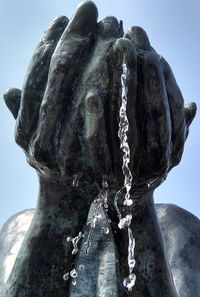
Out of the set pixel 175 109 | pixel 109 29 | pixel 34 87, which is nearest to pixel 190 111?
pixel 175 109

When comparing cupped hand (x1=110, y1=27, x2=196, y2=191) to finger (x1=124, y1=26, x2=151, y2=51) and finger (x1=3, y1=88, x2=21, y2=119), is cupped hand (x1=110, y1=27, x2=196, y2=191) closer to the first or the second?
finger (x1=124, y1=26, x2=151, y2=51)

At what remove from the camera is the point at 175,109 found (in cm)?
271

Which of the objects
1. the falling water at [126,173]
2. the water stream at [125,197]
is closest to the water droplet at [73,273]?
the water stream at [125,197]

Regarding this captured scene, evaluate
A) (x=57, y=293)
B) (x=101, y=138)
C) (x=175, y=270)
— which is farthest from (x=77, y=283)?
(x=101, y=138)

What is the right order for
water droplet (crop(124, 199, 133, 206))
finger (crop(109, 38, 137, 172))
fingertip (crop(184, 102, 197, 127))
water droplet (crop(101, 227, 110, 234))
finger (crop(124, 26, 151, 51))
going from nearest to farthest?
1. finger (crop(109, 38, 137, 172))
2. finger (crop(124, 26, 151, 51))
3. water droplet (crop(124, 199, 133, 206))
4. fingertip (crop(184, 102, 197, 127))
5. water droplet (crop(101, 227, 110, 234))

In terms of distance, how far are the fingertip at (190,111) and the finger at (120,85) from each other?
392 millimetres

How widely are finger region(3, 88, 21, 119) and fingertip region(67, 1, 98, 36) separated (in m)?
0.35

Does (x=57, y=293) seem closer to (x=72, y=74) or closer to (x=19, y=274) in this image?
(x=19, y=274)

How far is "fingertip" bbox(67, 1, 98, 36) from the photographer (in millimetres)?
2669

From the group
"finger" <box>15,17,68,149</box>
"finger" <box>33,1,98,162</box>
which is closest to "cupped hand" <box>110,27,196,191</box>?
"finger" <box>33,1,98,162</box>

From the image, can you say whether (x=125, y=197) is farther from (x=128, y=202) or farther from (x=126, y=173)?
(x=126, y=173)

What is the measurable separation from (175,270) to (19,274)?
99 centimetres

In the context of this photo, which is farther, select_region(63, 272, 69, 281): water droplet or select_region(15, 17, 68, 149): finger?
select_region(63, 272, 69, 281): water droplet

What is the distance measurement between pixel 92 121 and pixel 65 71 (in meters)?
0.21
